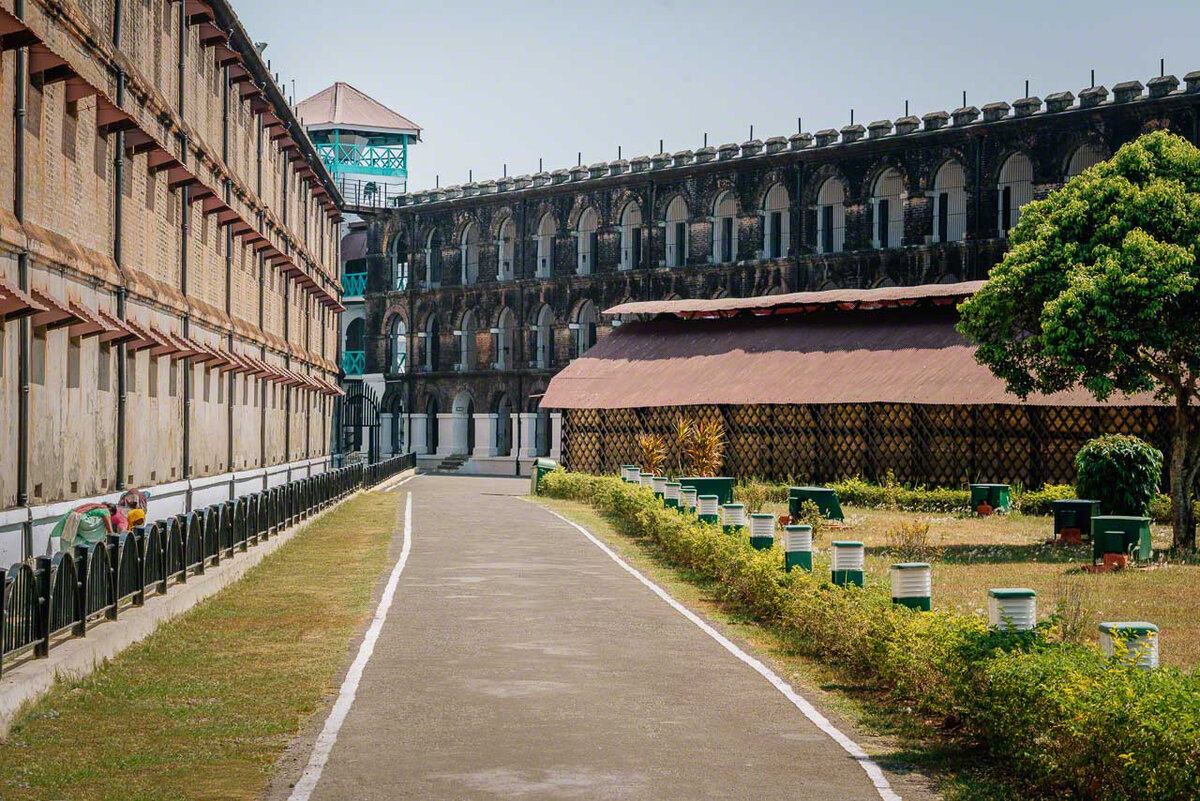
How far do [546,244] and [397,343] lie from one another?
10.3 m

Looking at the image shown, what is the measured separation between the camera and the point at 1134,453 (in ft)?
92.8

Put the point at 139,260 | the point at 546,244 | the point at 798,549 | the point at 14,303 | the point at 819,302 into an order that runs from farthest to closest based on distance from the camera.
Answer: the point at 546,244
the point at 819,302
the point at 139,260
the point at 798,549
the point at 14,303

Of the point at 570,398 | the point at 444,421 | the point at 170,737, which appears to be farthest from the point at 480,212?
the point at 170,737

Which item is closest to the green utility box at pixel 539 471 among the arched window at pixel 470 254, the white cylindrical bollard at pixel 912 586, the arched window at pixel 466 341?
the arched window at pixel 466 341

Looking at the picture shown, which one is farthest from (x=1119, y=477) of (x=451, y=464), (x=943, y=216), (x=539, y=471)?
(x=451, y=464)

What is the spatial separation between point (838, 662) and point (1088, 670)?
16.3 ft

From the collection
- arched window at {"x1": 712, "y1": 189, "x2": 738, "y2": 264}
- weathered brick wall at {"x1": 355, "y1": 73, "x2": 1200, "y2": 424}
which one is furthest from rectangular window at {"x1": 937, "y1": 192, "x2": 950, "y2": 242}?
arched window at {"x1": 712, "y1": 189, "x2": 738, "y2": 264}

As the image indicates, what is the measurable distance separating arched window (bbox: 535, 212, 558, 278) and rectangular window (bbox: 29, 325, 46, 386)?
49549 mm

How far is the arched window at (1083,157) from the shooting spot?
49969 millimetres

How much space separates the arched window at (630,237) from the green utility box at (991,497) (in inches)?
1234

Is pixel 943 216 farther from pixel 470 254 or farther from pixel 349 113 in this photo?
pixel 349 113

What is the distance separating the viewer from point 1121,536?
2203 cm

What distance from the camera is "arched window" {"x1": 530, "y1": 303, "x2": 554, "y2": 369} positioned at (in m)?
67.9

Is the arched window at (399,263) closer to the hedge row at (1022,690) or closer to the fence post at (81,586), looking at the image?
the hedge row at (1022,690)
